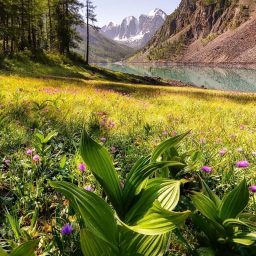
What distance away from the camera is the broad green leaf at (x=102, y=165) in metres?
1.07

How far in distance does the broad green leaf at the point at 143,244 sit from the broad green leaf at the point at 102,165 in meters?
0.13

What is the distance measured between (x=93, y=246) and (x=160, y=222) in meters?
0.41

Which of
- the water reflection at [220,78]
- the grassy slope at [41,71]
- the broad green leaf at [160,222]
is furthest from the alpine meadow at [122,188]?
the water reflection at [220,78]

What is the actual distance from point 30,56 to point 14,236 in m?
27.3

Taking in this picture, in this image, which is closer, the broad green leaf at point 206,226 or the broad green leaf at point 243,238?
the broad green leaf at point 243,238

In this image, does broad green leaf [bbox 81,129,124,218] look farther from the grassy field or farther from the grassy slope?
the grassy slope

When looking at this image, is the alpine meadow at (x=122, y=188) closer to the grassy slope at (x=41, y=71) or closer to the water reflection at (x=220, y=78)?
the grassy slope at (x=41, y=71)

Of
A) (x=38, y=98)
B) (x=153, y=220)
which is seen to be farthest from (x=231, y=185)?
(x=38, y=98)

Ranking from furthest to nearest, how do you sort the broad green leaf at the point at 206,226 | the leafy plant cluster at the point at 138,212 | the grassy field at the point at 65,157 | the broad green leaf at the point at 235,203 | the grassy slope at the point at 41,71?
1. the grassy slope at the point at 41,71
2. the grassy field at the point at 65,157
3. the broad green leaf at the point at 206,226
4. the broad green leaf at the point at 235,203
5. the leafy plant cluster at the point at 138,212

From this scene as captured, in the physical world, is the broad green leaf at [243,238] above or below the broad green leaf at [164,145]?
below

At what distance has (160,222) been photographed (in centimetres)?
82

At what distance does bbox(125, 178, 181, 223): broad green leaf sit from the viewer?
1.02m

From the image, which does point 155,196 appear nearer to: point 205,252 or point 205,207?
point 205,207

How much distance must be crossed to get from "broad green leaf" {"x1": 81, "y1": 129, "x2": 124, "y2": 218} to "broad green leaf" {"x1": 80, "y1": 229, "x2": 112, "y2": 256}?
7.1 inches
